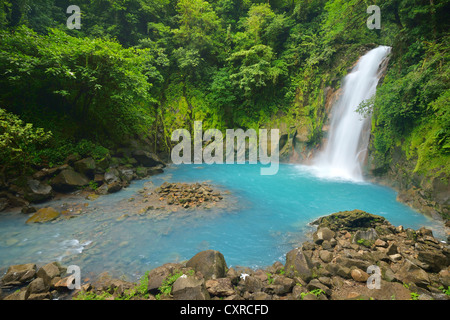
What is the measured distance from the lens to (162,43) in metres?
17.2

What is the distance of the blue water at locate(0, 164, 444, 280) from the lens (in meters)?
4.75

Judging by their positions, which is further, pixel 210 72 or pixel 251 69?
pixel 210 72

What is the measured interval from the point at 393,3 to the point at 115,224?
15.0 m

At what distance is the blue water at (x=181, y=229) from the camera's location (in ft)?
15.6

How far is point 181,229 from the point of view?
619cm

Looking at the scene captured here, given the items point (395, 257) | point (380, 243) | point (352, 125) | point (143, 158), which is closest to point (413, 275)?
point (395, 257)

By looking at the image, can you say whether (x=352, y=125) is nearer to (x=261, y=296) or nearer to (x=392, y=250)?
(x=392, y=250)

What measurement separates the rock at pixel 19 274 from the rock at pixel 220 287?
3.55m

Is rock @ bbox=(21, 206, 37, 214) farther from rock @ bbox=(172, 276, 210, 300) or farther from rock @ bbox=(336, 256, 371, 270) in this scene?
rock @ bbox=(336, 256, 371, 270)

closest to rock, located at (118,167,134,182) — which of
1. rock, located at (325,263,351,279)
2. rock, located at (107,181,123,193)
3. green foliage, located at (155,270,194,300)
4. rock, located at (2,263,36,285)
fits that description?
rock, located at (107,181,123,193)

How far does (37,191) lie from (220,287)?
7995mm

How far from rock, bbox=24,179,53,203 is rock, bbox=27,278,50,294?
5221 mm

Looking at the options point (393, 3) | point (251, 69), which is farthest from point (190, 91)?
point (393, 3)
